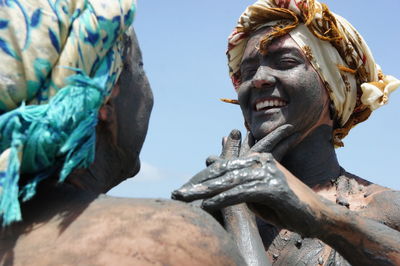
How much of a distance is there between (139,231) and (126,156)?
0.47 metres

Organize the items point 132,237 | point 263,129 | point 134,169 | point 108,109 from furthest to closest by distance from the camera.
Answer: point 263,129, point 134,169, point 108,109, point 132,237

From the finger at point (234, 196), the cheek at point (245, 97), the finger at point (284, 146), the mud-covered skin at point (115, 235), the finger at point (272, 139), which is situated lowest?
the finger at point (284, 146)

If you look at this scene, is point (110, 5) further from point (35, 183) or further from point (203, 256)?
point (203, 256)

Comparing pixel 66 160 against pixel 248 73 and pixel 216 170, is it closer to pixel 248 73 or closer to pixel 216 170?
pixel 216 170

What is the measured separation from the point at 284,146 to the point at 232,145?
32 cm

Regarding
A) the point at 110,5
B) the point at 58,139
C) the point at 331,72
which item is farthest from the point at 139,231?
the point at 331,72

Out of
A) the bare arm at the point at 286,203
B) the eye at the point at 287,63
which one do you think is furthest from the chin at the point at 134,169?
the eye at the point at 287,63

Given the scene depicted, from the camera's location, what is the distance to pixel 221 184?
7.41 ft

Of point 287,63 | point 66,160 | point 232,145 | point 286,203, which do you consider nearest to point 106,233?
point 66,160

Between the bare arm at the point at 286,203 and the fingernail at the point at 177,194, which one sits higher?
the fingernail at the point at 177,194

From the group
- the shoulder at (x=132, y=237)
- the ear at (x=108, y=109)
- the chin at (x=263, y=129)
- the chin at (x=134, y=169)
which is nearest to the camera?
the shoulder at (x=132, y=237)

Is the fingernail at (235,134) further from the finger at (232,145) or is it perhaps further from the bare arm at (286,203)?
the bare arm at (286,203)

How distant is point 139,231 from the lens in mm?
1606

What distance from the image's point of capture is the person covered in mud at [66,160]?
1.59 meters
